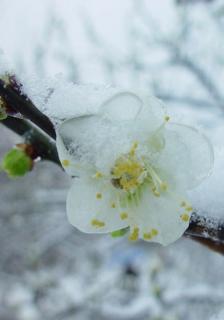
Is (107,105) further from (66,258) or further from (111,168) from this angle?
(66,258)

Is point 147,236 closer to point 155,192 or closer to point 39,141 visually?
point 155,192

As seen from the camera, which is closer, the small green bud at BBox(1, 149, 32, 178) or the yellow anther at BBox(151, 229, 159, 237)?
the yellow anther at BBox(151, 229, 159, 237)

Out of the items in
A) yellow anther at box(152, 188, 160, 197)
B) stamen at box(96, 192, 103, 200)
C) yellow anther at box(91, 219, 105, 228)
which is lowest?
yellow anther at box(152, 188, 160, 197)

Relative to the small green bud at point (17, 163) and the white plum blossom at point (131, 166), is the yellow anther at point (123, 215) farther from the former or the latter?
the small green bud at point (17, 163)

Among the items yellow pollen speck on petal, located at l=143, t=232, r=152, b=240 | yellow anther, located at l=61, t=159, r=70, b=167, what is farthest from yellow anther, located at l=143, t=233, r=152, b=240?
yellow anther, located at l=61, t=159, r=70, b=167

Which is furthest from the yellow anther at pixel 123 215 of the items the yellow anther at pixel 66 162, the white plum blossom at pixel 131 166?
the yellow anther at pixel 66 162

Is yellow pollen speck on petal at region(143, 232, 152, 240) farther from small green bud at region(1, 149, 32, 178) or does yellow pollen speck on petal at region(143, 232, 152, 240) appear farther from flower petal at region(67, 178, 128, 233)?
small green bud at region(1, 149, 32, 178)

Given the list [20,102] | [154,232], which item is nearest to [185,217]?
[154,232]
